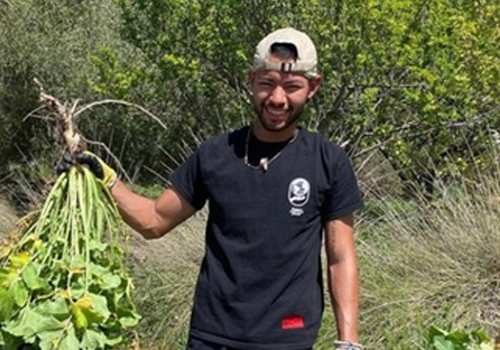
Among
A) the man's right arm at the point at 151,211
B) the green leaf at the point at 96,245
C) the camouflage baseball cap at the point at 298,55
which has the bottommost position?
the green leaf at the point at 96,245

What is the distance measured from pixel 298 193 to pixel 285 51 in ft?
1.44

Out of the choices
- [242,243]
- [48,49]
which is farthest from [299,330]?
[48,49]

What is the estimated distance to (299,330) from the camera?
3.29 m

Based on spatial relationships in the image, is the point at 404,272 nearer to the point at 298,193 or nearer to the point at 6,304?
the point at 298,193

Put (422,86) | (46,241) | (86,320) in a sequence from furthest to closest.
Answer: (422,86), (46,241), (86,320)

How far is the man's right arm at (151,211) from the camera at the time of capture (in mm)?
3527

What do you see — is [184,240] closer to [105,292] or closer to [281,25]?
[281,25]

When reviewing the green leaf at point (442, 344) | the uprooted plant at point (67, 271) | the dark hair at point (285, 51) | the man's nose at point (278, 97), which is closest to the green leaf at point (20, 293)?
the uprooted plant at point (67, 271)

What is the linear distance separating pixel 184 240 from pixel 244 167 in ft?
12.3

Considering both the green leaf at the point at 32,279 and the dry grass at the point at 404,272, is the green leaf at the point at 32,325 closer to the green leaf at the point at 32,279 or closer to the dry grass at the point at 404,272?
the green leaf at the point at 32,279

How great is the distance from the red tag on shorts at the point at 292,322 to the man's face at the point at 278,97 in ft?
1.93

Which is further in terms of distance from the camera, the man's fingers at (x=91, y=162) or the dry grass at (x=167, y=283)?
the dry grass at (x=167, y=283)

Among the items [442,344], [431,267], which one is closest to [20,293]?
[442,344]

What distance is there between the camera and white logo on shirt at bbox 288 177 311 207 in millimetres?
3260
